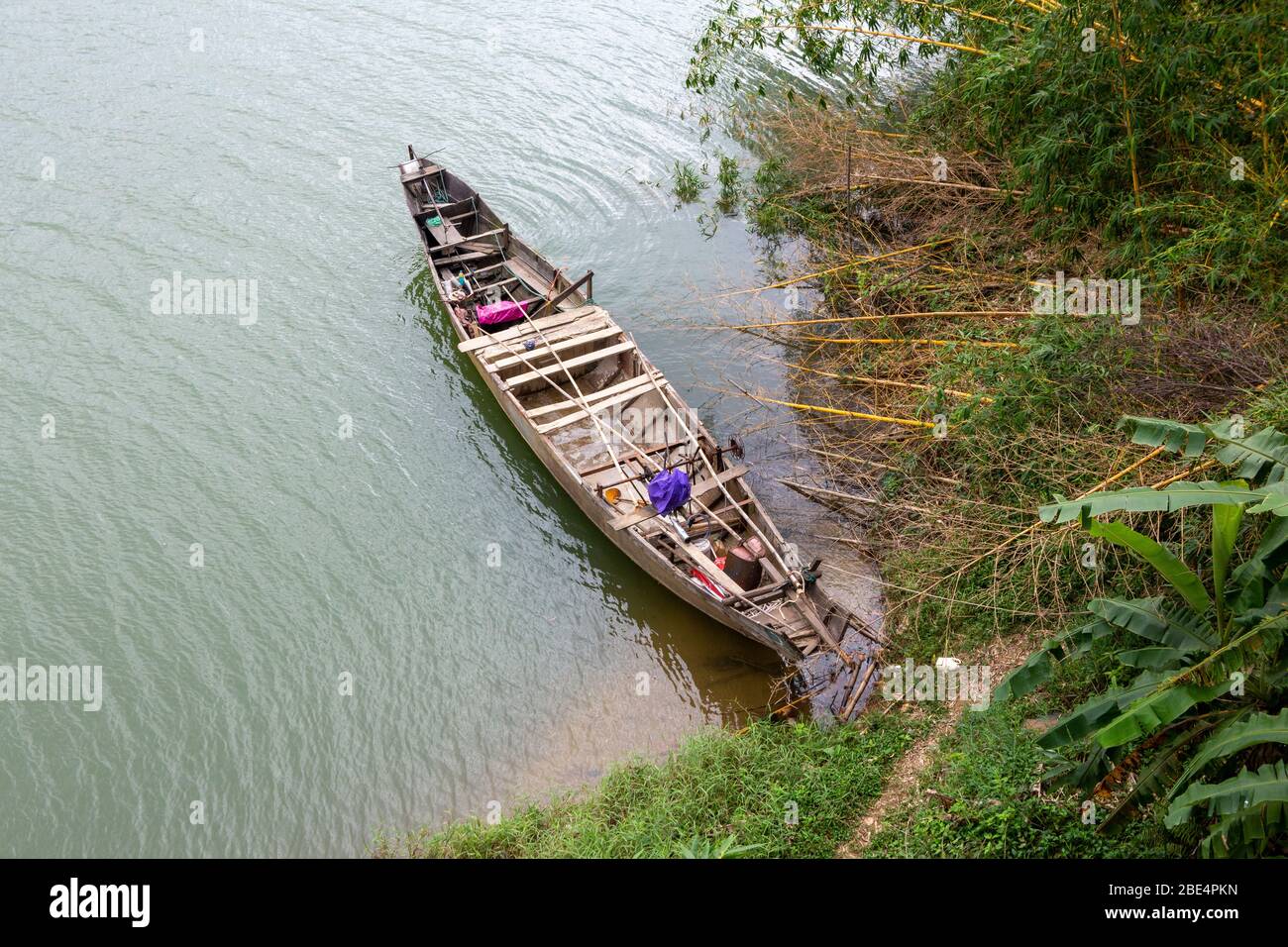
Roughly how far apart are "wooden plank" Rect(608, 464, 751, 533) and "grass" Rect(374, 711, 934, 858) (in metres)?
2.41

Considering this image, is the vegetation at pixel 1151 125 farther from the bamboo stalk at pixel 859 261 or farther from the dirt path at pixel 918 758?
the dirt path at pixel 918 758

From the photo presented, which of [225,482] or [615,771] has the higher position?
[225,482]

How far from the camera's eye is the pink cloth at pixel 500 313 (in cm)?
1375

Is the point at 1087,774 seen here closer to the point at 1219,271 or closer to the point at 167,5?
the point at 1219,271

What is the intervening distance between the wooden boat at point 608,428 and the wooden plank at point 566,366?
0.02 m

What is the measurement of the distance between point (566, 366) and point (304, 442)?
3546 mm

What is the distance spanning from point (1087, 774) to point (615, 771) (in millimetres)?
4121

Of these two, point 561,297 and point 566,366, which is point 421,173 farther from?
point 566,366

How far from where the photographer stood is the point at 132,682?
33.0 ft

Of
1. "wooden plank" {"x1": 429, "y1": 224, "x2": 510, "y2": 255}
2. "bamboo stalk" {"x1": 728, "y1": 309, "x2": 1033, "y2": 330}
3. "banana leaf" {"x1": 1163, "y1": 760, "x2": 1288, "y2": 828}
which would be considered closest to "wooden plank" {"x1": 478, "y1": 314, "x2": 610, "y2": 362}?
"bamboo stalk" {"x1": 728, "y1": 309, "x2": 1033, "y2": 330}

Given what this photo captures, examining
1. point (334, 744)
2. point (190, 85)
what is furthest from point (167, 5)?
point (334, 744)

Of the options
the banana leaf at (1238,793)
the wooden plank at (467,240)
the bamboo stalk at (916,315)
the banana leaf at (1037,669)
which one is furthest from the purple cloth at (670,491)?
the wooden plank at (467,240)

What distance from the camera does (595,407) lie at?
40.3ft

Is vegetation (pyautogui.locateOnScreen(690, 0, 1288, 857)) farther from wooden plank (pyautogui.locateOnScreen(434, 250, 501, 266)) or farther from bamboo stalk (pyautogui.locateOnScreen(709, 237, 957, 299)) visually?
wooden plank (pyautogui.locateOnScreen(434, 250, 501, 266))
